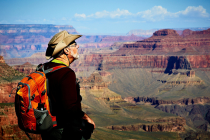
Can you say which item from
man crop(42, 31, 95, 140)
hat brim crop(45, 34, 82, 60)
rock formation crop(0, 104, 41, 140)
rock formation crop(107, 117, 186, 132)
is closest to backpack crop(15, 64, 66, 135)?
man crop(42, 31, 95, 140)

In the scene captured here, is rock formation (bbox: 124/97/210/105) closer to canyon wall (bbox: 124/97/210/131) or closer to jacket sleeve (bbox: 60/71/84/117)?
canyon wall (bbox: 124/97/210/131)

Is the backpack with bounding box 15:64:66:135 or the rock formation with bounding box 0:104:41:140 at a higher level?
the backpack with bounding box 15:64:66:135

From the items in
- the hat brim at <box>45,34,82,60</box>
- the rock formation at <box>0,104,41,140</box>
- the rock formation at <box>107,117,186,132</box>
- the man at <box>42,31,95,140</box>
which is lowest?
the rock formation at <box>107,117,186,132</box>

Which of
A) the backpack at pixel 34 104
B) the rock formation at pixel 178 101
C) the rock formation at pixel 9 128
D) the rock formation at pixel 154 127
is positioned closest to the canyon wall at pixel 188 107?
the rock formation at pixel 178 101

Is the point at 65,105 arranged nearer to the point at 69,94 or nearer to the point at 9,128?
the point at 69,94

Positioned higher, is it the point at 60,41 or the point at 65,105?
the point at 60,41

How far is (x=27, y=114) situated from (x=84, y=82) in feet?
516

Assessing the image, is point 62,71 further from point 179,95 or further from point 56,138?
point 179,95

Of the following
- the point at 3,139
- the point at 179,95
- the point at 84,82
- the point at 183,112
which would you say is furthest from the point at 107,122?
the point at 179,95

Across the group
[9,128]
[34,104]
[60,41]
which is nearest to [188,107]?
[9,128]

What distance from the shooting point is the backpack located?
6000mm

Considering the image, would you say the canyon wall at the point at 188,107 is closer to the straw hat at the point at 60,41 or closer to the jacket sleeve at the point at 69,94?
the straw hat at the point at 60,41

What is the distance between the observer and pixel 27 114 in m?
6.05

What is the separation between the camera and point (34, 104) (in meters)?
6.12
